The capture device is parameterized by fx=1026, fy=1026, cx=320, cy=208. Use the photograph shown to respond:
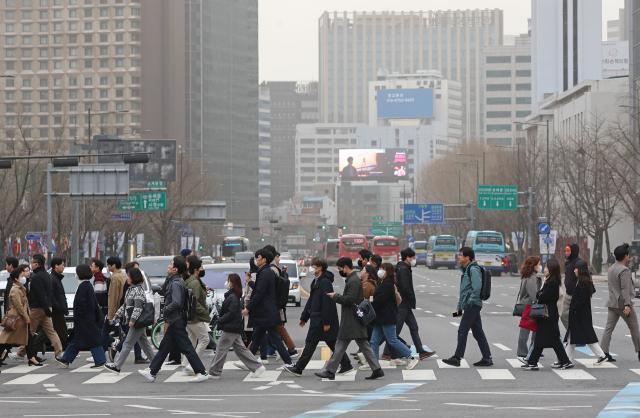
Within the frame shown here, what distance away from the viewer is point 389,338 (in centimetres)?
1533

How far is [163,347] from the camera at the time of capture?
14.0 metres

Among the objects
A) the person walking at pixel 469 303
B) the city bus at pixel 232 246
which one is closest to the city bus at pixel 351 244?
the city bus at pixel 232 246

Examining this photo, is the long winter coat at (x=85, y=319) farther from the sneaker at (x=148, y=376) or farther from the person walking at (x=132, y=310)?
the sneaker at (x=148, y=376)

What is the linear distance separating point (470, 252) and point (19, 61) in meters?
145

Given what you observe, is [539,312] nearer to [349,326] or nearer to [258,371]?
[349,326]

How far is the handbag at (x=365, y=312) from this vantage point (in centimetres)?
1391

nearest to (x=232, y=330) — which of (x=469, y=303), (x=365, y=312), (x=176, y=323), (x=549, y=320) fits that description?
(x=176, y=323)

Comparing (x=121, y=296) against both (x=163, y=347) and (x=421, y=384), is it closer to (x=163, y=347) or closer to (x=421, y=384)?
(x=163, y=347)

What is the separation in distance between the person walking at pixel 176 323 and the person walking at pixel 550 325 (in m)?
4.80

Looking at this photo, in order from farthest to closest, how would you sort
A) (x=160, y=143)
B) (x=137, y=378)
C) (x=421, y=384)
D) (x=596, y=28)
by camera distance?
(x=596, y=28) → (x=160, y=143) → (x=137, y=378) → (x=421, y=384)

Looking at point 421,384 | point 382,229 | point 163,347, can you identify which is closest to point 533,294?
point 421,384

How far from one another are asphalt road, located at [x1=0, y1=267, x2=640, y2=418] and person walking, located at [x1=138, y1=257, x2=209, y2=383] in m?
0.32

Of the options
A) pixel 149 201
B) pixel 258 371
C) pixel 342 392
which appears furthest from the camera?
pixel 149 201

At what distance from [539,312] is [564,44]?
4116 inches
